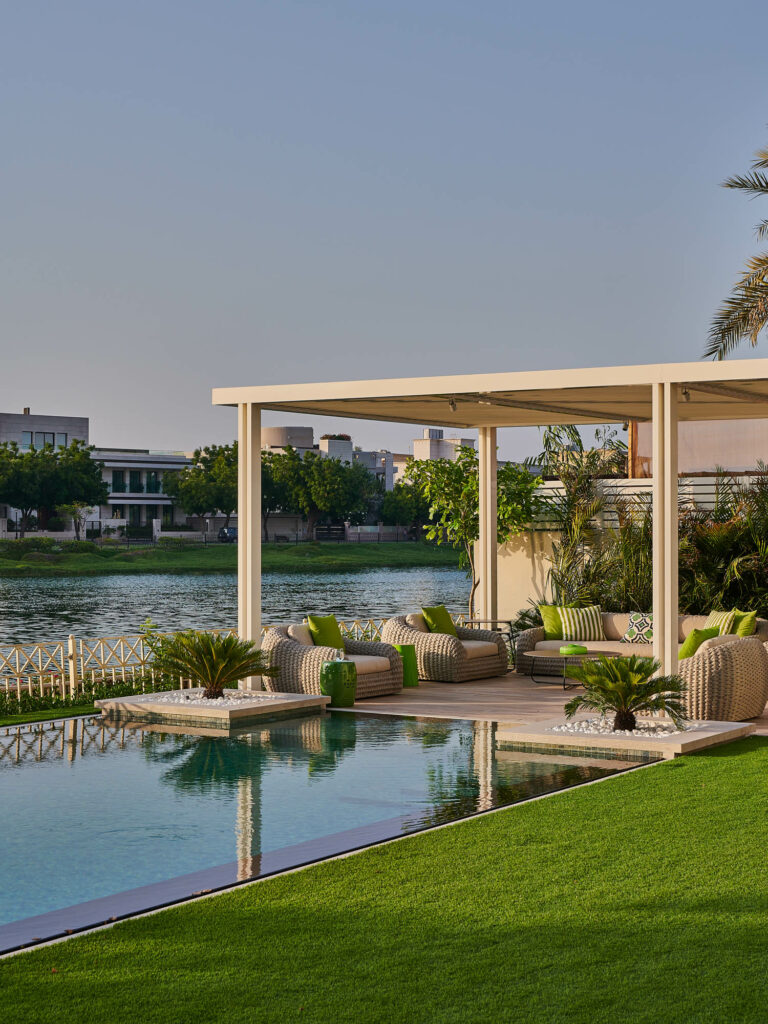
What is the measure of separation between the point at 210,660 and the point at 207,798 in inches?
153

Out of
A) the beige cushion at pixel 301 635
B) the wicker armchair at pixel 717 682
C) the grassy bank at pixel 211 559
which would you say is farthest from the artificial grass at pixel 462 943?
the grassy bank at pixel 211 559

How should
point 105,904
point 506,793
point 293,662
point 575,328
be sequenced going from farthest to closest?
point 575,328
point 293,662
point 506,793
point 105,904

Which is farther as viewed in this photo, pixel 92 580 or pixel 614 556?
pixel 92 580

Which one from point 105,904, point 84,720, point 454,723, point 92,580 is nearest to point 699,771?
point 454,723

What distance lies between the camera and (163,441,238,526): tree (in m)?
75.1

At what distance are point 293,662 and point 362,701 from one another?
79 centimetres

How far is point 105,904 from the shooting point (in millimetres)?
5977

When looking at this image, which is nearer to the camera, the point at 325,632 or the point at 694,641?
the point at 694,641

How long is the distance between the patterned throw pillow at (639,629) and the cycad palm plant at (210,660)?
17.3 ft

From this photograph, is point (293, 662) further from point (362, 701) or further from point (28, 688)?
point (28, 688)

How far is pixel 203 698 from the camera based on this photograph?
12273mm

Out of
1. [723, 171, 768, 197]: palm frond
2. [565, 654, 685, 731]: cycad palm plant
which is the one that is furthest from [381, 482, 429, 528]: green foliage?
[565, 654, 685, 731]: cycad palm plant

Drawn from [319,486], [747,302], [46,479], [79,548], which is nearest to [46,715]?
[747,302]

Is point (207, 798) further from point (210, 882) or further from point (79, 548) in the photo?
point (79, 548)
